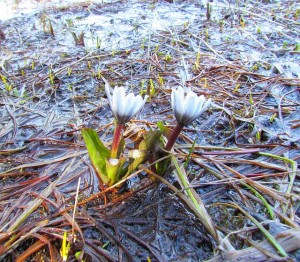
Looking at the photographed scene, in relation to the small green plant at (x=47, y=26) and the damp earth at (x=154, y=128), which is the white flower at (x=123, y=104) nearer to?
the damp earth at (x=154, y=128)

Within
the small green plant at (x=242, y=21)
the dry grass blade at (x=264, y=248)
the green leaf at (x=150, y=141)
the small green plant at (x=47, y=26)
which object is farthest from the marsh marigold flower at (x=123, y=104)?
the small green plant at (x=242, y=21)

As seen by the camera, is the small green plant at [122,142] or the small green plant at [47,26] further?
the small green plant at [47,26]

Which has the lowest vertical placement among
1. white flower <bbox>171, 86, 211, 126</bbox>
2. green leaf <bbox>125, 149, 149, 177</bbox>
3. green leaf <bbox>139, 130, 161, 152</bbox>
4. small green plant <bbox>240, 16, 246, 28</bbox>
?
small green plant <bbox>240, 16, 246, 28</bbox>

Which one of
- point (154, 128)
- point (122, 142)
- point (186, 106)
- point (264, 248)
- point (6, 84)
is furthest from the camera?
point (6, 84)

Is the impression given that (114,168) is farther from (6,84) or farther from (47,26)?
(47,26)

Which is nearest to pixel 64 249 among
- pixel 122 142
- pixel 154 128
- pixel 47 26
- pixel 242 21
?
pixel 122 142

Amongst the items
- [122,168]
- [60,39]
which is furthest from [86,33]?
[122,168]

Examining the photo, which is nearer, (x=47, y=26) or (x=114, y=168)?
(x=114, y=168)

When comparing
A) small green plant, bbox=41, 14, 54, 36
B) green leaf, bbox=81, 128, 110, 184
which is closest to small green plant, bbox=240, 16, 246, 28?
small green plant, bbox=41, 14, 54, 36

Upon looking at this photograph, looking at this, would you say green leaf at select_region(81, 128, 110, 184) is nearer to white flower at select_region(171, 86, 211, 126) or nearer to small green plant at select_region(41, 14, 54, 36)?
white flower at select_region(171, 86, 211, 126)

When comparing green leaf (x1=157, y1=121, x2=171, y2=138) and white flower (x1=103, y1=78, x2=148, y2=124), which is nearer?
white flower (x1=103, y1=78, x2=148, y2=124)
